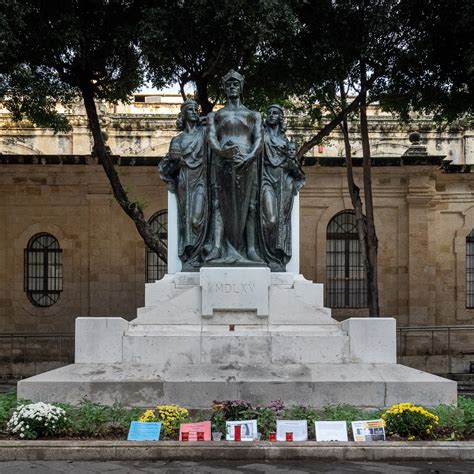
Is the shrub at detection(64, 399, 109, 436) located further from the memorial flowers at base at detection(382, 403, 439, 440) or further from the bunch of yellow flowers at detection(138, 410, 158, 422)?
the memorial flowers at base at detection(382, 403, 439, 440)

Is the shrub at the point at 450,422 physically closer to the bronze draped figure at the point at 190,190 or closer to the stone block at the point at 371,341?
the stone block at the point at 371,341

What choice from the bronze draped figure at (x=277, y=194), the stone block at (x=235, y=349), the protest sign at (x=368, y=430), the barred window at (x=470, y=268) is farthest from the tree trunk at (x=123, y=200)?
the barred window at (x=470, y=268)

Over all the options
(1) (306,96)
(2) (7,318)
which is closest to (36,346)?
(2) (7,318)

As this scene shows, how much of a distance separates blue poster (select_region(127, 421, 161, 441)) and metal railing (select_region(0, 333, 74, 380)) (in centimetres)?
1401

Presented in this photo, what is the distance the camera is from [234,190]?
1124 cm

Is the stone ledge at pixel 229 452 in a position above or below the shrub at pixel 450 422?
below

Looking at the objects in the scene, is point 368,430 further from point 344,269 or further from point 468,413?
point 344,269

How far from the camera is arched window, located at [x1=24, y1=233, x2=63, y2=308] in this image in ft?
81.0

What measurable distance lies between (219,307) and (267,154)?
2262 mm

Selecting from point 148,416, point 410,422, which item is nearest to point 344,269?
point 410,422

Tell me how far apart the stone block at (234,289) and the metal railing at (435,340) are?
12.8m

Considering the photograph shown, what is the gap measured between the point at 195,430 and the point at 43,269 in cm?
1709

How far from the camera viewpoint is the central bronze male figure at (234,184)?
36.7 ft

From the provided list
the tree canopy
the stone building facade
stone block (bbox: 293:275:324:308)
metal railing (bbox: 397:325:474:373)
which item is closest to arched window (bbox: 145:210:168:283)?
the stone building facade
